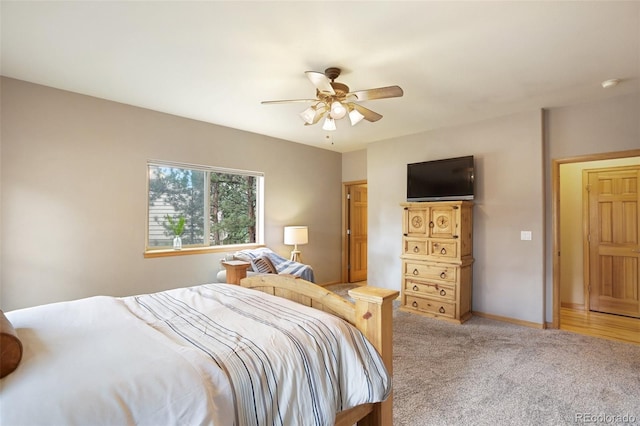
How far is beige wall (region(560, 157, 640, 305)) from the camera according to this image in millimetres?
4438

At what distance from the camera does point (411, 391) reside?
2.29 metres

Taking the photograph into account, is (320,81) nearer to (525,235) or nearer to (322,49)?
(322,49)

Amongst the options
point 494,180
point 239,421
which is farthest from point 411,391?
point 494,180

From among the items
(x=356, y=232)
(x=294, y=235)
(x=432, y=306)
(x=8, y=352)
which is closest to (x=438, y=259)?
(x=432, y=306)

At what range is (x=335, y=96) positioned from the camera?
2596 mm

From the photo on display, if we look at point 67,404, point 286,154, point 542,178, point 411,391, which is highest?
point 286,154

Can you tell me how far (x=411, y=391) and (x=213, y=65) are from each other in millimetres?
3075

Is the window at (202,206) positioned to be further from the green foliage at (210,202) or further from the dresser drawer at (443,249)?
the dresser drawer at (443,249)

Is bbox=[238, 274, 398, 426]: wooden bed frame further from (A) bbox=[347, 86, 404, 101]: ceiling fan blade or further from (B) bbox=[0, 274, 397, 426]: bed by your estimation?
(A) bbox=[347, 86, 404, 101]: ceiling fan blade

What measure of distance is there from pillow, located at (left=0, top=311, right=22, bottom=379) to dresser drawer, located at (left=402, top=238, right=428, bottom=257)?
12.9 ft

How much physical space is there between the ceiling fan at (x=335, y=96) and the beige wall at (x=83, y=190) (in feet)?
6.34

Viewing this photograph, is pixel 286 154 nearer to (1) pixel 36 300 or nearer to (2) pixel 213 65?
(2) pixel 213 65

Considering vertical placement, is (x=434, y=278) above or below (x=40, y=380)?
below

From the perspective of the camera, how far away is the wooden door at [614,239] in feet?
13.2
